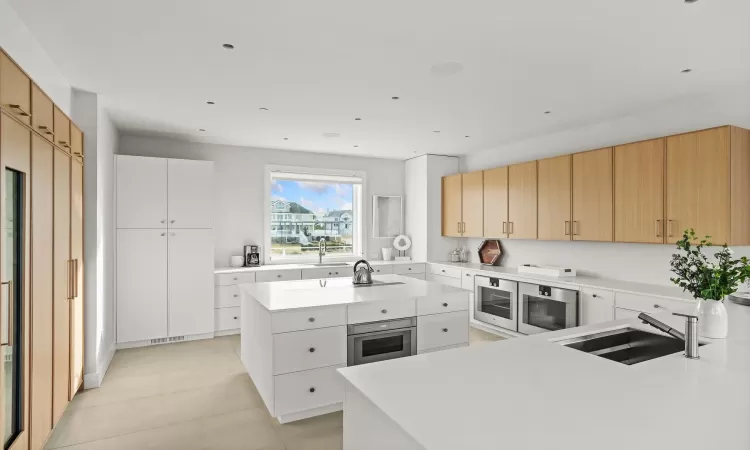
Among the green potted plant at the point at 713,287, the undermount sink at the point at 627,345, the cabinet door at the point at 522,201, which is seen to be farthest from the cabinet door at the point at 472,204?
the green potted plant at the point at 713,287

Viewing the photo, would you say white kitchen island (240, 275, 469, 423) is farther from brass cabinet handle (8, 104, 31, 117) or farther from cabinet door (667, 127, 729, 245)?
cabinet door (667, 127, 729, 245)

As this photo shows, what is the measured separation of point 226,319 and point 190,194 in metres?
1.57

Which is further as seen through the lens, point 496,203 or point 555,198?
point 496,203

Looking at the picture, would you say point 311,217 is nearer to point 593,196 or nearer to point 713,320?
point 593,196

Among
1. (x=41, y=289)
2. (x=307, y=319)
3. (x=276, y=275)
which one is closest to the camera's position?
(x=41, y=289)

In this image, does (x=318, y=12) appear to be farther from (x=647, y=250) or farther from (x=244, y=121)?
(x=647, y=250)

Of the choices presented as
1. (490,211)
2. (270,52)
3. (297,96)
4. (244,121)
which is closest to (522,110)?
(490,211)

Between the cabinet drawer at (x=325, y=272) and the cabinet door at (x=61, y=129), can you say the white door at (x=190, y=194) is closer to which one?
the cabinet drawer at (x=325, y=272)

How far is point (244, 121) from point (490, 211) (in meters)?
3.25

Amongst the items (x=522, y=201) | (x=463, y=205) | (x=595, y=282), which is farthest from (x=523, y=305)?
(x=463, y=205)

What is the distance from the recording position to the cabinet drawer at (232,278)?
4.98 metres

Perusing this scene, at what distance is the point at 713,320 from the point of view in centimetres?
187

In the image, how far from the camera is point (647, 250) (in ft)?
13.0

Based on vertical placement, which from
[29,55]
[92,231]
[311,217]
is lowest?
[92,231]
